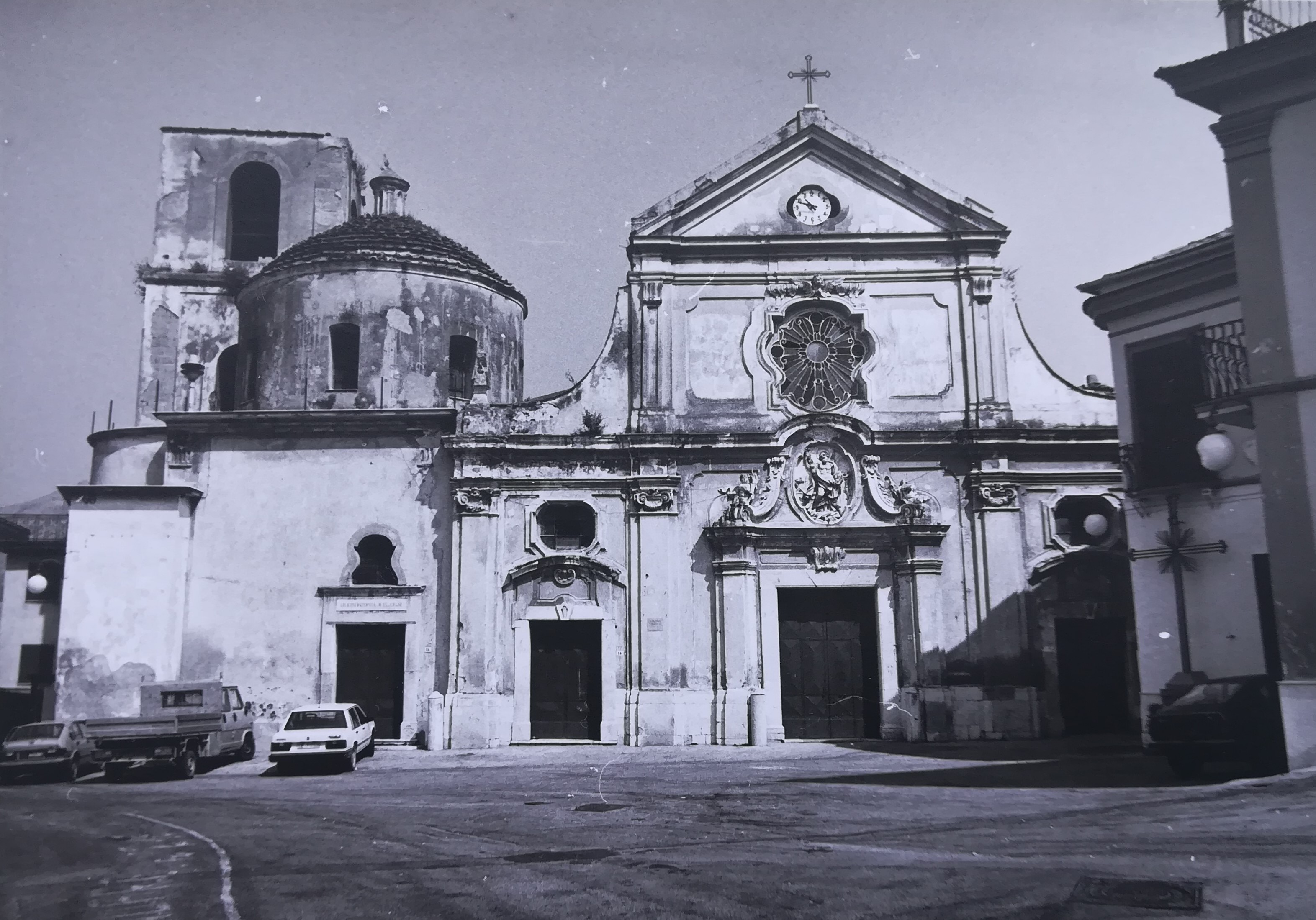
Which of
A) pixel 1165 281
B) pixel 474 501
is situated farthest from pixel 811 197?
pixel 474 501

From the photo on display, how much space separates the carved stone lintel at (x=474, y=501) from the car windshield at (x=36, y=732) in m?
8.31

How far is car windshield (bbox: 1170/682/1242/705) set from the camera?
14.7 metres

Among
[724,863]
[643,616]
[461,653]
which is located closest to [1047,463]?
[643,616]

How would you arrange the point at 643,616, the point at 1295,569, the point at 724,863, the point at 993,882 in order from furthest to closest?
the point at 643,616, the point at 1295,569, the point at 724,863, the point at 993,882

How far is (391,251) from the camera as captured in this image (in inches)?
1127

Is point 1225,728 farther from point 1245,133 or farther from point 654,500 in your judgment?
point 654,500

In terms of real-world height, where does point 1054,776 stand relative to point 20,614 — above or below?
below


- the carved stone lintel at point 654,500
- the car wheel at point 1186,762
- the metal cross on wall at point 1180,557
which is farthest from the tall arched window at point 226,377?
the car wheel at point 1186,762

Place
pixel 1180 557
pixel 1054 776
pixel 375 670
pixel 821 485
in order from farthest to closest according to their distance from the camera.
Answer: pixel 375 670
pixel 821 485
pixel 1180 557
pixel 1054 776

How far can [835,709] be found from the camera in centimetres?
2372

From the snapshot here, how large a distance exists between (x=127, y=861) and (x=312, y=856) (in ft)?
5.97

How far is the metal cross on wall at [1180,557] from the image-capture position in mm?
18453

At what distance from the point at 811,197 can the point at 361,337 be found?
446 inches

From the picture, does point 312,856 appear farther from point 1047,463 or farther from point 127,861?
point 1047,463
